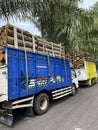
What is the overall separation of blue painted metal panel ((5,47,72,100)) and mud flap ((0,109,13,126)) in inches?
23.9

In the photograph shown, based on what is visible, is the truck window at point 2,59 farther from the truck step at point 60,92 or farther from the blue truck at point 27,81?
the truck step at point 60,92

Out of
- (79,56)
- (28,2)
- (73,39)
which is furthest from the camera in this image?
(73,39)

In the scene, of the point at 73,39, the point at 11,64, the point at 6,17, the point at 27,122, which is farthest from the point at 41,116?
the point at 73,39

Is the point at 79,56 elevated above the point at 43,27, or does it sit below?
below

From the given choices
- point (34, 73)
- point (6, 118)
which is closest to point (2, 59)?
point (34, 73)

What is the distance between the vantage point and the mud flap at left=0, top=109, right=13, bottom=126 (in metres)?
→ 5.98

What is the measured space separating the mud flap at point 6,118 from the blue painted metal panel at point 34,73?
23.9 inches

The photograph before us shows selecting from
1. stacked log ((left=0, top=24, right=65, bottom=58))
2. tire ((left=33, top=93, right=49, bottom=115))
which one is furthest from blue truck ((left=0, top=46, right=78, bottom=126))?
stacked log ((left=0, top=24, right=65, bottom=58))

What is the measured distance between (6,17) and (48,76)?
11.2ft

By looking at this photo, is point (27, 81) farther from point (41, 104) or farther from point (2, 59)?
point (41, 104)

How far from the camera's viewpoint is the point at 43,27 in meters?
14.0

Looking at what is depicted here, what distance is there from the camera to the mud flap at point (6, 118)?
5.98 metres

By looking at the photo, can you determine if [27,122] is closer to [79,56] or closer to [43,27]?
[43,27]

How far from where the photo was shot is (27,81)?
6.83m
